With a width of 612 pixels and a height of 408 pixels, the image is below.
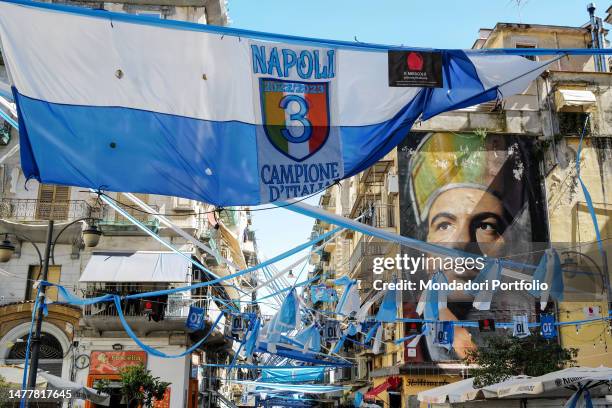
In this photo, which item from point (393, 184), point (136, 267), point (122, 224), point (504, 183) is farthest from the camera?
point (504, 183)

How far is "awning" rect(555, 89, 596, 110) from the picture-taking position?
91.3 ft

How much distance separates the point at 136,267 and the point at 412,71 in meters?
21.8

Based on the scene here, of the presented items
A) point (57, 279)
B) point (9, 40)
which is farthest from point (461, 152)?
point (9, 40)

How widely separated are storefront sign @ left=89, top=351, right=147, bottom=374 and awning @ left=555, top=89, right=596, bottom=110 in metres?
19.9

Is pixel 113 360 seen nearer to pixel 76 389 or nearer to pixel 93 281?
pixel 93 281

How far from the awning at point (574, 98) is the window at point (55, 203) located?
20768 mm

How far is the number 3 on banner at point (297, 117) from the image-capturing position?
5.96 metres

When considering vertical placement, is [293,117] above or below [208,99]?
below

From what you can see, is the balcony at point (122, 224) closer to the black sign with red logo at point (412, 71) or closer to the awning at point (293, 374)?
the awning at point (293, 374)

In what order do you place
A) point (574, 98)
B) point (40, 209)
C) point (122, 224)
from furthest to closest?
point (574, 98)
point (40, 209)
point (122, 224)

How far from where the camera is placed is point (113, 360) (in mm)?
26531

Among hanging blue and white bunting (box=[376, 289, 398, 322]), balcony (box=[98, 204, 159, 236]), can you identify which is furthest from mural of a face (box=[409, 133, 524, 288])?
balcony (box=[98, 204, 159, 236])

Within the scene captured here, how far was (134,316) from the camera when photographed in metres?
26.2

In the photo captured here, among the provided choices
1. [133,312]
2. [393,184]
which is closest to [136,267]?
[133,312]
